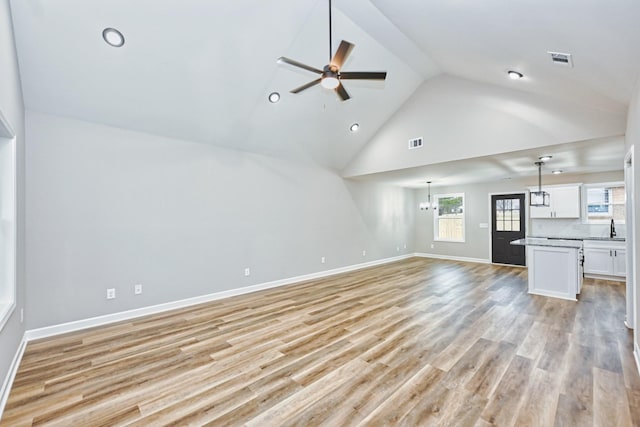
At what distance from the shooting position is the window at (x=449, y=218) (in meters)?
9.09

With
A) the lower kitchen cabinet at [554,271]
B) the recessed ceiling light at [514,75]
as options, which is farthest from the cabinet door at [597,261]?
the recessed ceiling light at [514,75]

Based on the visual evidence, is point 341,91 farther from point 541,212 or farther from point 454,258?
point 454,258

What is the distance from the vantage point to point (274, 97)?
4531 mm

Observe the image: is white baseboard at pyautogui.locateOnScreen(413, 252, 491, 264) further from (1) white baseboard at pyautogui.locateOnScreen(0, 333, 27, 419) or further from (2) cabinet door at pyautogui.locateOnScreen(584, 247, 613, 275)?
(1) white baseboard at pyautogui.locateOnScreen(0, 333, 27, 419)

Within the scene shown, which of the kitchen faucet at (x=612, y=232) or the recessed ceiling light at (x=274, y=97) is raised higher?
the recessed ceiling light at (x=274, y=97)

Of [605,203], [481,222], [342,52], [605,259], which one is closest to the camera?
[342,52]

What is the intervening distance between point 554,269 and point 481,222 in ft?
12.6

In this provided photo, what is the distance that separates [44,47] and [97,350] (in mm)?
3220

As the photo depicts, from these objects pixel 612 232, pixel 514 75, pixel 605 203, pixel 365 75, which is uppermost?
pixel 514 75

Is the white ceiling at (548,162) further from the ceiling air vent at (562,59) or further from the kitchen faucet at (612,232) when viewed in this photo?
the ceiling air vent at (562,59)

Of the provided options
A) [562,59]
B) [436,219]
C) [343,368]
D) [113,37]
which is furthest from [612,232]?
[113,37]

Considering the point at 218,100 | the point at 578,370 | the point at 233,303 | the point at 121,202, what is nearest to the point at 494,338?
the point at 578,370

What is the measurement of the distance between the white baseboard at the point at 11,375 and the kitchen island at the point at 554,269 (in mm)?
6805

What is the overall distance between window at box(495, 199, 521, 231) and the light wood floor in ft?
12.1
